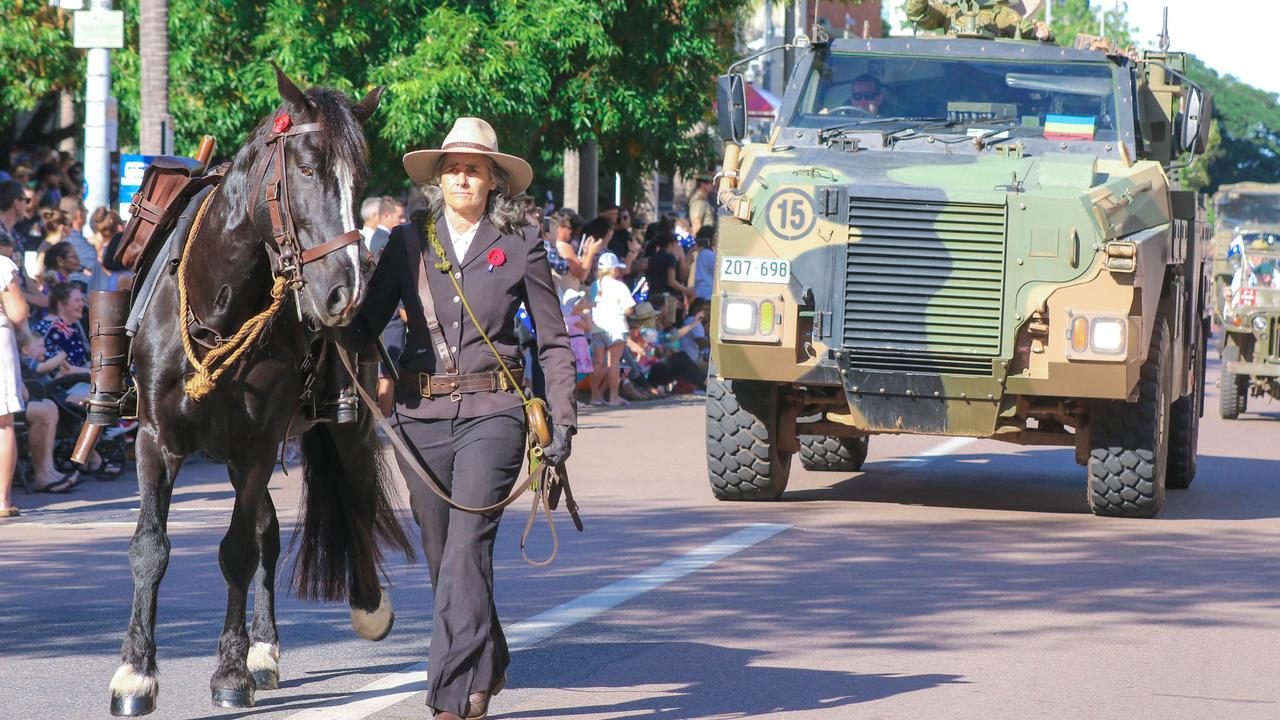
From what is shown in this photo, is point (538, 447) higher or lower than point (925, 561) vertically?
higher

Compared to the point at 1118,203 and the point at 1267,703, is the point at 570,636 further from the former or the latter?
the point at 1118,203

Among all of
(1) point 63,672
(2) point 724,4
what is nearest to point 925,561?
(1) point 63,672

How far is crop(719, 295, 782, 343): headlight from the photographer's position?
1108 centimetres

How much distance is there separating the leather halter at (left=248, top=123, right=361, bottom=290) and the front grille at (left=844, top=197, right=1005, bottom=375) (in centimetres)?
549

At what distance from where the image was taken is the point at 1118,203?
10938 mm

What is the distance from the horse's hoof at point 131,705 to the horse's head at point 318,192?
1.41m

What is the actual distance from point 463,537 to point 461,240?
1.03 meters

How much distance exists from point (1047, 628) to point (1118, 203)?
3.58m

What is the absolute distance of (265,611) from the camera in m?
6.92

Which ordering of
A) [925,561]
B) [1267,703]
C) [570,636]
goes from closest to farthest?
[1267,703] → [570,636] → [925,561]

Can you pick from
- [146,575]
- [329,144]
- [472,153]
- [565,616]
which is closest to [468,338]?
[472,153]

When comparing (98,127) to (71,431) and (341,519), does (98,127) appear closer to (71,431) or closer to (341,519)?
(71,431)

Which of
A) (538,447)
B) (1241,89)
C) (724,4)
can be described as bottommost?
(538,447)

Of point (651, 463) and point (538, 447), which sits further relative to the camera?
point (651, 463)
